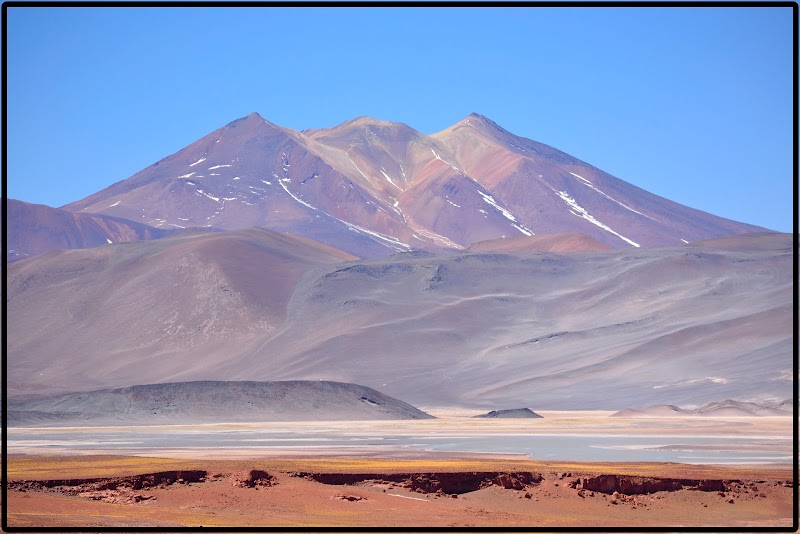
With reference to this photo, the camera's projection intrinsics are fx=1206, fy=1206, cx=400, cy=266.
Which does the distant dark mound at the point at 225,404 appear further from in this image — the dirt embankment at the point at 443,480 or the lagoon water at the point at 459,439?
the dirt embankment at the point at 443,480

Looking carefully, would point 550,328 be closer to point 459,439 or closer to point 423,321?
point 423,321

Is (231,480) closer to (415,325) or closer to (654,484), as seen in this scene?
(654,484)

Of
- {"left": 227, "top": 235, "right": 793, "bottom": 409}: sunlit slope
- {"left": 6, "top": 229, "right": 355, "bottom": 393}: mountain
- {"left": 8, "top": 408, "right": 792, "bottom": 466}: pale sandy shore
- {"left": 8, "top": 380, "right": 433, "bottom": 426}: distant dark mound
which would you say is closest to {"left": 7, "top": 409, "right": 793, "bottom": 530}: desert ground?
{"left": 8, "top": 408, "right": 792, "bottom": 466}: pale sandy shore

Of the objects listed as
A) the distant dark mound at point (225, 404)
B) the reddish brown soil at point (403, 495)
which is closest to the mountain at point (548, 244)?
the distant dark mound at point (225, 404)

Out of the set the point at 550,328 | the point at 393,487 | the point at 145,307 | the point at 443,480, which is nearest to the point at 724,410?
the point at 550,328

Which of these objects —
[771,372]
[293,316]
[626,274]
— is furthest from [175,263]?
[771,372]

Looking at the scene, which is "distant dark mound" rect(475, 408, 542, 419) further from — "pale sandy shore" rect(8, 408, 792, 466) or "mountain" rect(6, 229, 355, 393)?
"mountain" rect(6, 229, 355, 393)
